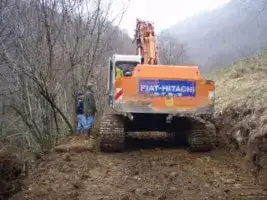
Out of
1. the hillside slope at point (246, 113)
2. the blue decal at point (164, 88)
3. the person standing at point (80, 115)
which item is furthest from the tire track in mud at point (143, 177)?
the person standing at point (80, 115)

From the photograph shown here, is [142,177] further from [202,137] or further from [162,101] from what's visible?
[202,137]

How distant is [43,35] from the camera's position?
11.8 metres

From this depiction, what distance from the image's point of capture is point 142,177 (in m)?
7.80

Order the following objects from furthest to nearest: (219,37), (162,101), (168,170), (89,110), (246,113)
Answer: (219,37) < (89,110) < (246,113) < (162,101) < (168,170)

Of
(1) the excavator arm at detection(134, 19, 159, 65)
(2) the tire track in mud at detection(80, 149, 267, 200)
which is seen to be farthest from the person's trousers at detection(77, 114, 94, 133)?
(2) the tire track in mud at detection(80, 149, 267, 200)

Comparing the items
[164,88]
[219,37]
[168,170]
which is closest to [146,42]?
[164,88]

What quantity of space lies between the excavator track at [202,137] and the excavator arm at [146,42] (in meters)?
2.47

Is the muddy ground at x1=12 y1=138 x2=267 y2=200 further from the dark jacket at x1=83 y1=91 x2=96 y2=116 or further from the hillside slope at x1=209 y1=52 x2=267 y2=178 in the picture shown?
the dark jacket at x1=83 y1=91 x2=96 y2=116

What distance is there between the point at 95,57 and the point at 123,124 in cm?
487

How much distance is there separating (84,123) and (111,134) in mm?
2520

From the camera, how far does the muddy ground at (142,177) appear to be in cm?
688

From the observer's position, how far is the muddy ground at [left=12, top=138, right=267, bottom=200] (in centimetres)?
688

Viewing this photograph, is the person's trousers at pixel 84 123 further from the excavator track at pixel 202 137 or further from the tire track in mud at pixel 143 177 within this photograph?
the excavator track at pixel 202 137

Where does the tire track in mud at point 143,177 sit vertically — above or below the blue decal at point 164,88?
below
